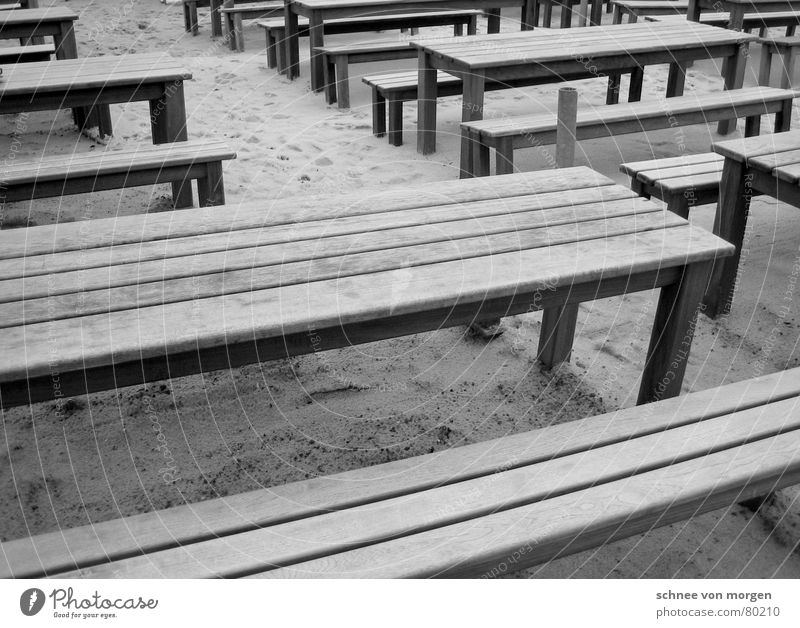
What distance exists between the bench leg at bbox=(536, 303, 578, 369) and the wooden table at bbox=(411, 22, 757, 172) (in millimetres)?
2050

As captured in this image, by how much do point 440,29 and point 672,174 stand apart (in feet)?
20.5

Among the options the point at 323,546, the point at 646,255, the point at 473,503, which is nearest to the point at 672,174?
the point at 646,255

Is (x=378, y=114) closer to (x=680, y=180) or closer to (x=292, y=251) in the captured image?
(x=680, y=180)

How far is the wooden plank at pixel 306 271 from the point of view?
1.97m

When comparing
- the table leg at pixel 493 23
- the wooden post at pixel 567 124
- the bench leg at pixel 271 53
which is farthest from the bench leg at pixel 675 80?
the bench leg at pixel 271 53

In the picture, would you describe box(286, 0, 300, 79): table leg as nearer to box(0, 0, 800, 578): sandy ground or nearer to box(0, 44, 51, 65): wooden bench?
box(0, 44, 51, 65): wooden bench

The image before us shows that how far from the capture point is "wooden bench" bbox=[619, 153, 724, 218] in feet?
11.7

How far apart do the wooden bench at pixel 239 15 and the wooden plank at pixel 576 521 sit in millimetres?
7248

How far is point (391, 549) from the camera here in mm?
1683

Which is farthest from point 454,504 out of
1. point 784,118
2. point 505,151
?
point 784,118

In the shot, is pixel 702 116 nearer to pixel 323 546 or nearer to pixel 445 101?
pixel 445 101

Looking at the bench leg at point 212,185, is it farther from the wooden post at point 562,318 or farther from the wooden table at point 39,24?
the wooden table at point 39,24

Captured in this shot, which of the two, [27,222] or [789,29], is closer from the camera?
[27,222]
